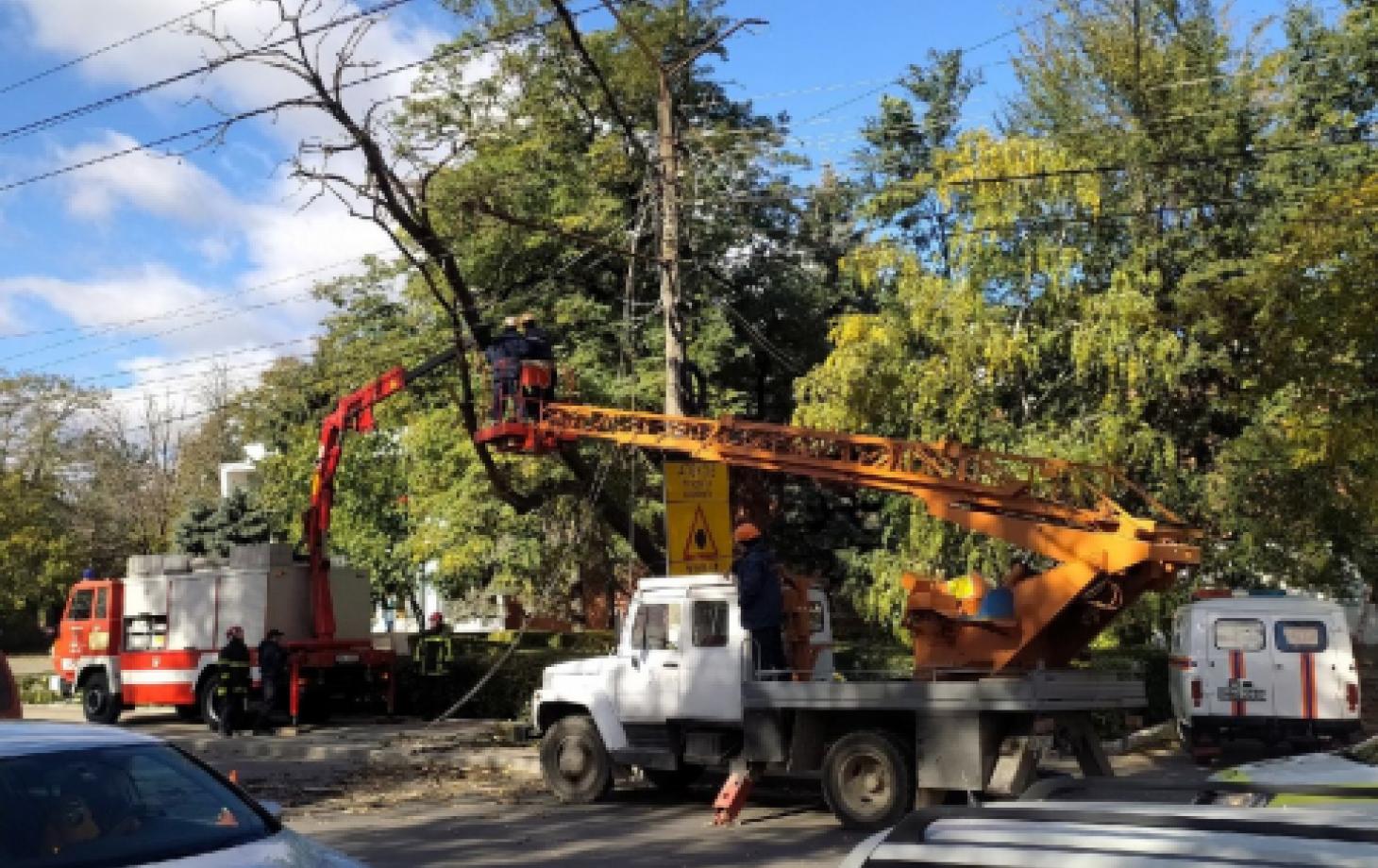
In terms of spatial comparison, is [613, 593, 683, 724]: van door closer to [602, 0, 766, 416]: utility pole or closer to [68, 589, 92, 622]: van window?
[602, 0, 766, 416]: utility pole

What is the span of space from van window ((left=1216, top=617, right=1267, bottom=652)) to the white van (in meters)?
0.01

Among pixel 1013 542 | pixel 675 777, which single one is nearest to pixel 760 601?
pixel 1013 542

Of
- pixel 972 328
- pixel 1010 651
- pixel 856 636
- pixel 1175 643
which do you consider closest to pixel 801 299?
pixel 856 636

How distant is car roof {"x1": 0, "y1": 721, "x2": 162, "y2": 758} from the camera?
17.3 feet

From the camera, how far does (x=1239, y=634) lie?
16.5 meters

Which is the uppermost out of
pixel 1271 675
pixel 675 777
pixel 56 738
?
pixel 56 738

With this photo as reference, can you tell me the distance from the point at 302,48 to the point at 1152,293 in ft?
44.6

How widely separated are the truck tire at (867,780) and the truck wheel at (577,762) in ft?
8.90

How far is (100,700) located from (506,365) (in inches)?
505

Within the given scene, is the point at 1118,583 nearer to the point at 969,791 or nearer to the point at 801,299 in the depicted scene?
the point at 969,791

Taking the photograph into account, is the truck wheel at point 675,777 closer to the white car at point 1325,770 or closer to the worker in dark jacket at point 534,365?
the worker in dark jacket at point 534,365

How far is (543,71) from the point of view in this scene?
31.2 meters

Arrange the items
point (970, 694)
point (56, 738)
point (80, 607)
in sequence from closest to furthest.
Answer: point (56, 738)
point (970, 694)
point (80, 607)

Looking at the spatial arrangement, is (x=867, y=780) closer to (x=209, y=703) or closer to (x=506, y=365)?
(x=506, y=365)
